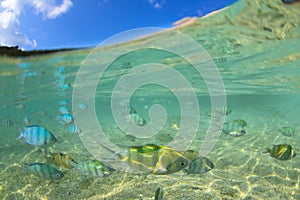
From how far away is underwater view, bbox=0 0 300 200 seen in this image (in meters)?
5.43

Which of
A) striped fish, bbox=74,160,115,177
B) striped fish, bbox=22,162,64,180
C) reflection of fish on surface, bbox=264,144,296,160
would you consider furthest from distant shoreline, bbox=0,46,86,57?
reflection of fish on surface, bbox=264,144,296,160

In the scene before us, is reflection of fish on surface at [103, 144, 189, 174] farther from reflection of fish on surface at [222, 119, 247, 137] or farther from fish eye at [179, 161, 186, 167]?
reflection of fish on surface at [222, 119, 247, 137]

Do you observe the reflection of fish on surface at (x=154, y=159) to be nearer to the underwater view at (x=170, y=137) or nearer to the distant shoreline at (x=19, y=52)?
the underwater view at (x=170, y=137)

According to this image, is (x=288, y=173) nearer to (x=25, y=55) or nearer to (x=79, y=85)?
(x=25, y=55)

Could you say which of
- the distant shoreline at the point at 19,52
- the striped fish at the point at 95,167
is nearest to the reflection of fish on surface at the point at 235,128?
the striped fish at the point at 95,167

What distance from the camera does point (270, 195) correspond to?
650cm

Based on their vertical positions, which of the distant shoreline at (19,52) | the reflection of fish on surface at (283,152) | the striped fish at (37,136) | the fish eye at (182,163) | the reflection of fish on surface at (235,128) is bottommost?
the reflection of fish on surface at (283,152)

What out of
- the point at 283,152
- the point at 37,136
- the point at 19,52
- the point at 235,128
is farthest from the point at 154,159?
the point at 19,52

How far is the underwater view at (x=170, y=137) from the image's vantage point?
5.43m

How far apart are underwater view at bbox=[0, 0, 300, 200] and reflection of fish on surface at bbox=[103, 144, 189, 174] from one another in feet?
0.05

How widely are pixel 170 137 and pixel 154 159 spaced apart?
5.30 m

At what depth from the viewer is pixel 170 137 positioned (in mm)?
8781

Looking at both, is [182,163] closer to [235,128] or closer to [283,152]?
[283,152]

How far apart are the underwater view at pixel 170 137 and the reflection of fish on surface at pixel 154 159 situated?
2cm
